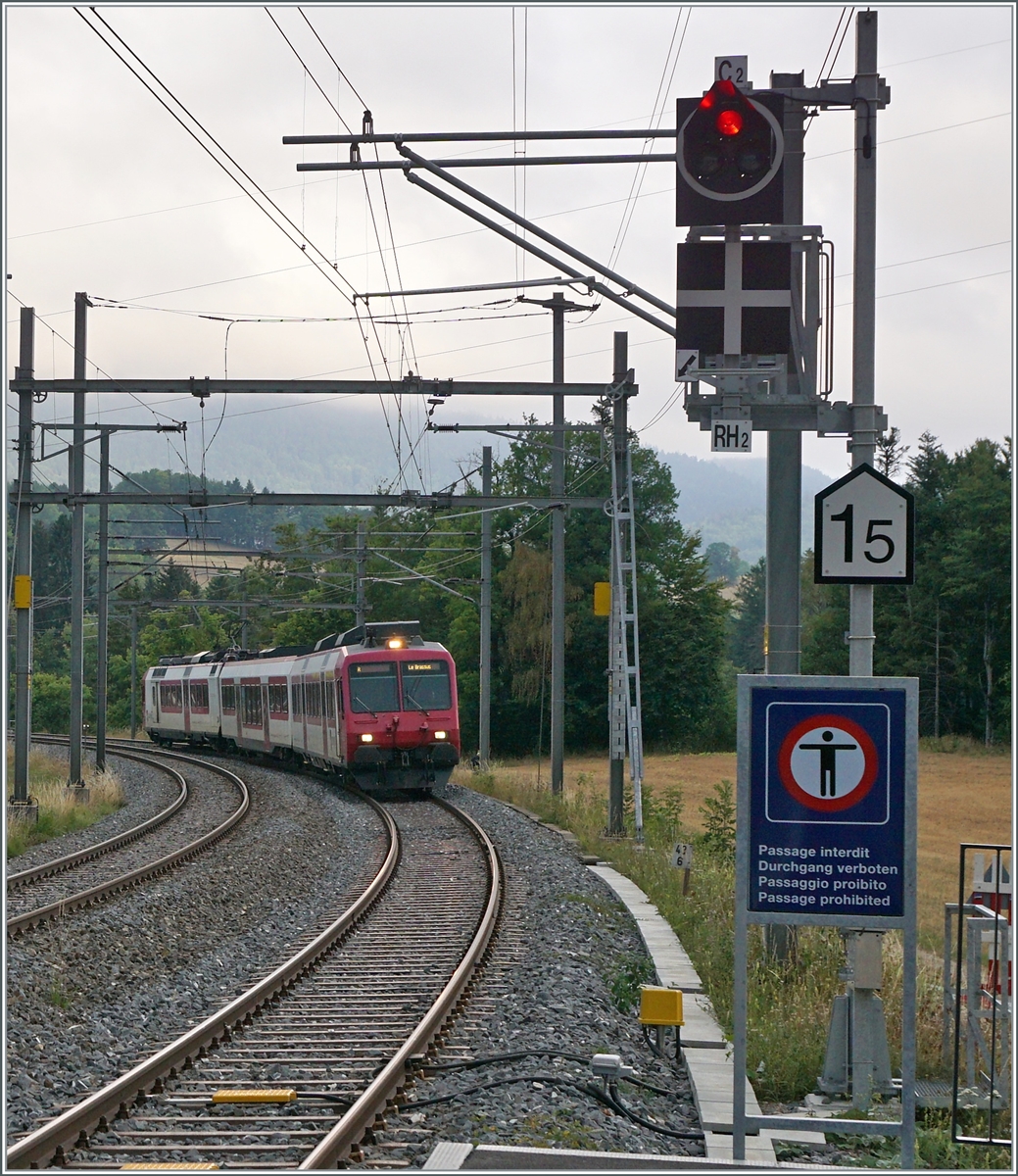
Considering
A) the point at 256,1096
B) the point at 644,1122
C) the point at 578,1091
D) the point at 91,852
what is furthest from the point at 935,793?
the point at 256,1096

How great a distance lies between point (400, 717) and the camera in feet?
88.7

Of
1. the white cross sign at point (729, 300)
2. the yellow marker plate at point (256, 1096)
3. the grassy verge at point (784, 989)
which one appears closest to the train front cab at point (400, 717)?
the grassy verge at point (784, 989)

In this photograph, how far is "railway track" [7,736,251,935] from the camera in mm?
14336

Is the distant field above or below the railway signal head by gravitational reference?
below

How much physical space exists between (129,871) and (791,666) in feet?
32.5

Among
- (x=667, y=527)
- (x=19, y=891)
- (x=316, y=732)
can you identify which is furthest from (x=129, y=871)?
(x=667, y=527)

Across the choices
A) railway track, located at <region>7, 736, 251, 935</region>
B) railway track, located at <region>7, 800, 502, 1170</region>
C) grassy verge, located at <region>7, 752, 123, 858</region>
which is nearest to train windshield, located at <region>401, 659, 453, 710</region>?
railway track, located at <region>7, 736, 251, 935</region>

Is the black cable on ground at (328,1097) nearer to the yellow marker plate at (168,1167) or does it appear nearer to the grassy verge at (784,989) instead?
the yellow marker plate at (168,1167)

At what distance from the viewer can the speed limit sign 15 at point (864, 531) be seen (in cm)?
746

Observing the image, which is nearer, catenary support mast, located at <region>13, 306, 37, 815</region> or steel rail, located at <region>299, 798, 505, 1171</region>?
steel rail, located at <region>299, 798, 505, 1171</region>

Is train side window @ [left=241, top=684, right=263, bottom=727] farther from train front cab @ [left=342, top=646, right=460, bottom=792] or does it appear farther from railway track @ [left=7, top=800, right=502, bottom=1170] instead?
railway track @ [left=7, top=800, right=502, bottom=1170]

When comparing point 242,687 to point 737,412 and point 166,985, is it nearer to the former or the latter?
point 166,985

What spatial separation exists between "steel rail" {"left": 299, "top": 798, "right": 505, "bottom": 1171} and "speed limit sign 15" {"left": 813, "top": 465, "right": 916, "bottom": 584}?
358 centimetres

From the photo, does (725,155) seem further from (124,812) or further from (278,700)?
(278,700)
